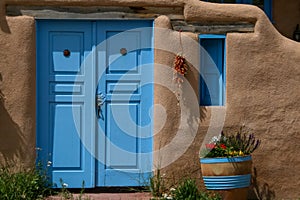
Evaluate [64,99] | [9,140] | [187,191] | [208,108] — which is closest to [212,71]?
[208,108]

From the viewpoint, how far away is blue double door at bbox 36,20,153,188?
859cm

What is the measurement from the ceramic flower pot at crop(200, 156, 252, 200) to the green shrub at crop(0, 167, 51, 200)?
204 centimetres

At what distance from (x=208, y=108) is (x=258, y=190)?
1277mm

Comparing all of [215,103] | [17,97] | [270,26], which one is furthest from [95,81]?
[270,26]

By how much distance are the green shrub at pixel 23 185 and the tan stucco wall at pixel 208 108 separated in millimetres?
217

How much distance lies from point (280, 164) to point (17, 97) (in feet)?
11.6

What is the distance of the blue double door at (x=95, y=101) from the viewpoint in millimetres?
8594

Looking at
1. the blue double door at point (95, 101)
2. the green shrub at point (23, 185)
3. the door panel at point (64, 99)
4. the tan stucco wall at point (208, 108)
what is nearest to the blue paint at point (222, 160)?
the tan stucco wall at point (208, 108)

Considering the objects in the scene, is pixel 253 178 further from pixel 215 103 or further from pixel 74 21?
pixel 74 21

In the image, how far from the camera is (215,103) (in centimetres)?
881

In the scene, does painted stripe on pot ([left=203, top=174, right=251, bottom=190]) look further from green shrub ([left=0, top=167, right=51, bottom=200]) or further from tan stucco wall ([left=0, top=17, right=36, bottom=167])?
tan stucco wall ([left=0, top=17, right=36, bottom=167])

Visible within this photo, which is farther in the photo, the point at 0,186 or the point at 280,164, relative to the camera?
the point at 280,164

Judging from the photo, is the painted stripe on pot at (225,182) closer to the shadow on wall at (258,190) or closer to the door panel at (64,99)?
the shadow on wall at (258,190)

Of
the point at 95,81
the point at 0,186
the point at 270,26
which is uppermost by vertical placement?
the point at 270,26
